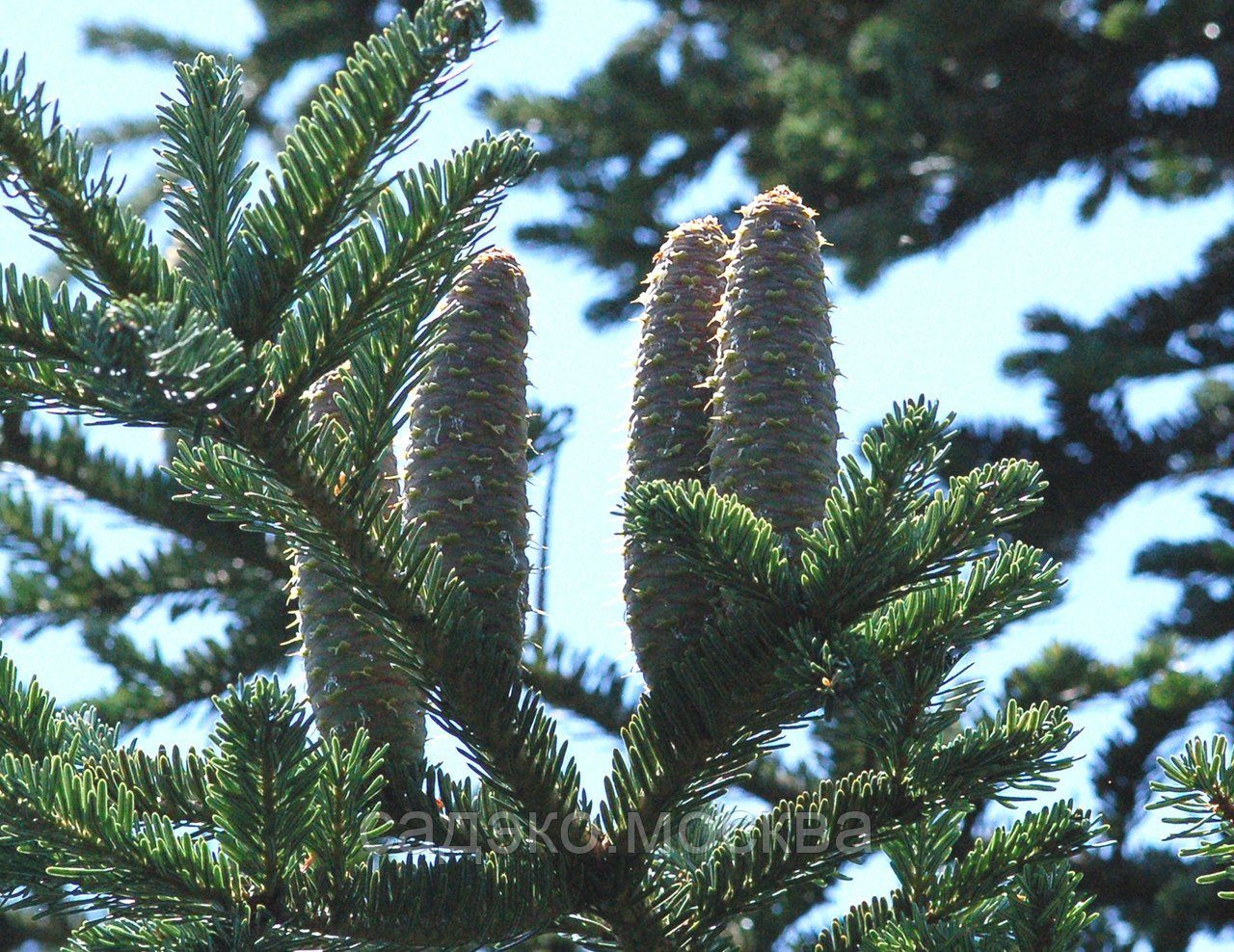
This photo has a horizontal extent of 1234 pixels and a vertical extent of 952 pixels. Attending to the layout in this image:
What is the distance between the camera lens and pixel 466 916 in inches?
48.0

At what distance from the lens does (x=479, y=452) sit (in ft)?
4.59

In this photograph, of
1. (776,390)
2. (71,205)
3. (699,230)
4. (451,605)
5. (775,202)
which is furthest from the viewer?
(699,230)

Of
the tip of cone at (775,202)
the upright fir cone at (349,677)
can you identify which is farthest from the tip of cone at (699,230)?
the upright fir cone at (349,677)

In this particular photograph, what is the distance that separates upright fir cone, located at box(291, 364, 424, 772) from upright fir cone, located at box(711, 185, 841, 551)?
0.38 m

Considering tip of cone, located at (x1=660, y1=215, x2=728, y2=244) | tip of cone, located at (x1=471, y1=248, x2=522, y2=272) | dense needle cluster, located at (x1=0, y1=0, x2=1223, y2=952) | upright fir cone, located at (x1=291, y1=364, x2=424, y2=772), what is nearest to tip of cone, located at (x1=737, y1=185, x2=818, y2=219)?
dense needle cluster, located at (x1=0, y1=0, x2=1223, y2=952)

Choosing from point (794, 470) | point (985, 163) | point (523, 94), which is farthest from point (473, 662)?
point (523, 94)

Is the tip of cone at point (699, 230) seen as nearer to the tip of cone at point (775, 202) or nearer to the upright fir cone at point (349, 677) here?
the tip of cone at point (775, 202)

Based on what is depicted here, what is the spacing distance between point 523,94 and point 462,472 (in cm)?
395

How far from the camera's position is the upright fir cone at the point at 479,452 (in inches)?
54.1

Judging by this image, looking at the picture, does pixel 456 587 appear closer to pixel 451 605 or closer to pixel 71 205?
pixel 451 605

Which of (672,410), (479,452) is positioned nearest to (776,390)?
(672,410)

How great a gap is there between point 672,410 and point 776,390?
150 mm

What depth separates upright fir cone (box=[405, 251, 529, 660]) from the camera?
1.38 meters

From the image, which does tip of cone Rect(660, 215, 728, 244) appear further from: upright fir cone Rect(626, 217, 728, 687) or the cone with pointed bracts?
the cone with pointed bracts
